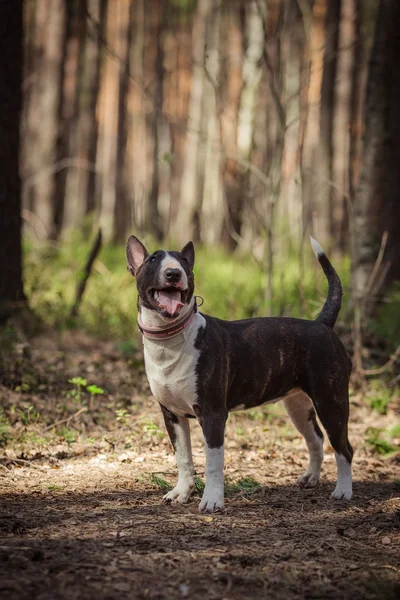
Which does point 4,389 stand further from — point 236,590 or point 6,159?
point 236,590

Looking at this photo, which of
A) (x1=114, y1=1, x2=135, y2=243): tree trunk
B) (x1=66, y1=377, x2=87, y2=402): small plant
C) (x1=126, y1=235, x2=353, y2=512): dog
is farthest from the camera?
(x1=114, y1=1, x2=135, y2=243): tree trunk

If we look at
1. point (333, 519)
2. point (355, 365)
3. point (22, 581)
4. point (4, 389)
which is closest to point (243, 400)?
point (333, 519)

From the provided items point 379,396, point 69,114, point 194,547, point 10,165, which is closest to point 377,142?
point 379,396

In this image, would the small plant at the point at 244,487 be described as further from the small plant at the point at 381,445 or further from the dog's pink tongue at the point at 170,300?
the small plant at the point at 381,445

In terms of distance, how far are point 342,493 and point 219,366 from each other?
144 centimetres

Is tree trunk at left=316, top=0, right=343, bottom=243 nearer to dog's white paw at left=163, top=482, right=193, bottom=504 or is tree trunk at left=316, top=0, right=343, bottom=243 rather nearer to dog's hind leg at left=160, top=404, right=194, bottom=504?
dog's hind leg at left=160, top=404, right=194, bottom=504

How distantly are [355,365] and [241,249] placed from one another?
9.36 metres

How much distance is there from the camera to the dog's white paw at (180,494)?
537 cm

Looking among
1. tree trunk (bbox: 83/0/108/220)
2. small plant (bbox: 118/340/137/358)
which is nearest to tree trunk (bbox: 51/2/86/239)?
tree trunk (bbox: 83/0/108/220)

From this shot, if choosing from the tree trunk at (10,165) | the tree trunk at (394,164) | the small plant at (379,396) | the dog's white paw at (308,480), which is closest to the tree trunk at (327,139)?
the tree trunk at (394,164)

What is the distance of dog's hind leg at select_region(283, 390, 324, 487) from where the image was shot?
6.16m

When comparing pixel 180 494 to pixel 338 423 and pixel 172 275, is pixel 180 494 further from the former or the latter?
pixel 172 275

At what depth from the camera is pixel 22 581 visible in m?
3.66

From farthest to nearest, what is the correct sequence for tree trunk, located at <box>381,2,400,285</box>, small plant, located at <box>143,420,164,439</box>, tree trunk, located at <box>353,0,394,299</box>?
tree trunk, located at <box>381,2,400,285</box> < tree trunk, located at <box>353,0,394,299</box> < small plant, located at <box>143,420,164,439</box>
